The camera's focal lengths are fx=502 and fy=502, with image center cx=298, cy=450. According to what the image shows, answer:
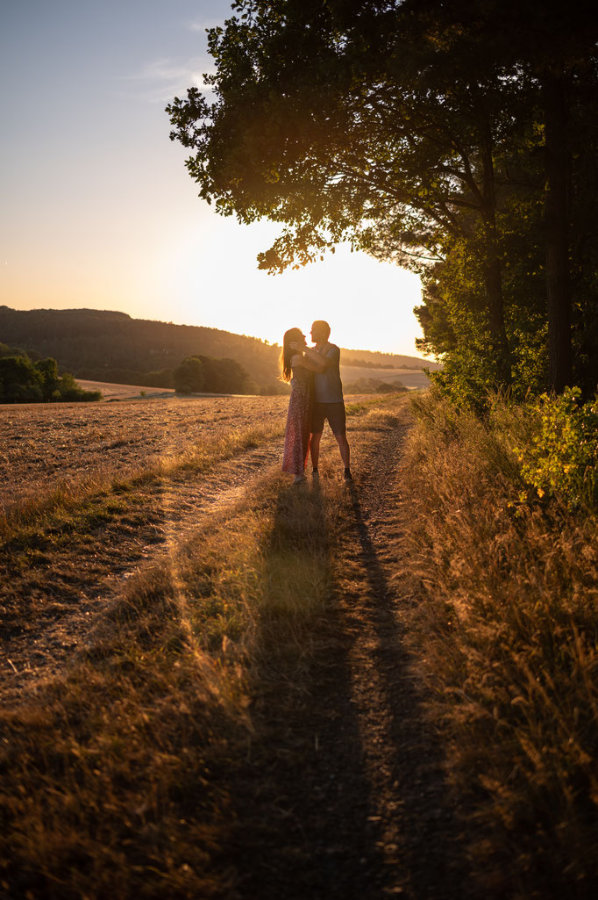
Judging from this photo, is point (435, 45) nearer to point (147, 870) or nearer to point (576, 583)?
point (576, 583)

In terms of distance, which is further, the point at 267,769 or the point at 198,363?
the point at 198,363

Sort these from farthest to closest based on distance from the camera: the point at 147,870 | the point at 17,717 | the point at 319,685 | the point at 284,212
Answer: the point at 284,212 → the point at 319,685 → the point at 17,717 → the point at 147,870

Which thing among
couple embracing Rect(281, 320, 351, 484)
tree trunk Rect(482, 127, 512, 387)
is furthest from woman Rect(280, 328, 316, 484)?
tree trunk Rect(482, 127, 512, 387)

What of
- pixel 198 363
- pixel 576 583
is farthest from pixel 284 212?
pixel 198 363

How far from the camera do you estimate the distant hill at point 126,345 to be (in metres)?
113

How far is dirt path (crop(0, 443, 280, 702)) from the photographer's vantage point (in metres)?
3.76

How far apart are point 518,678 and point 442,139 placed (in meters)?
11.4

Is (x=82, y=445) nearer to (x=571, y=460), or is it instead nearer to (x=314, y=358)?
(x=314, y=358)

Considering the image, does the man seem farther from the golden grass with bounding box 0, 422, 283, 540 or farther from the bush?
the bush

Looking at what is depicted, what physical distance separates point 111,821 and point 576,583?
289 cm

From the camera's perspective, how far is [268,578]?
4398 mm

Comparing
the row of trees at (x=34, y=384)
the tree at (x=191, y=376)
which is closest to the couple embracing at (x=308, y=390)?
the row of trees at (x=34, y=384)

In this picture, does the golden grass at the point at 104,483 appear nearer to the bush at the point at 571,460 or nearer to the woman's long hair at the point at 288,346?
the woman's long hair at the point at 288,346

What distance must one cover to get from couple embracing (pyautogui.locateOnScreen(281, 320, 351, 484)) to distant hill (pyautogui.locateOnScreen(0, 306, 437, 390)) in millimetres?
88657
